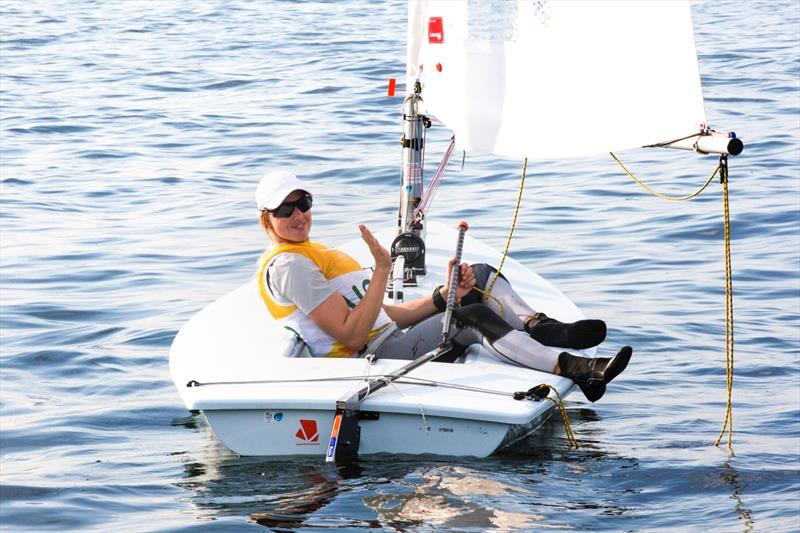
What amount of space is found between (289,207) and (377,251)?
1.50 ft

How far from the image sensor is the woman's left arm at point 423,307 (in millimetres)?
5902

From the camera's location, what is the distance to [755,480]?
527 cm

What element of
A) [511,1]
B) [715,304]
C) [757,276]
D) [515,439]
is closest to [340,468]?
[515,439]

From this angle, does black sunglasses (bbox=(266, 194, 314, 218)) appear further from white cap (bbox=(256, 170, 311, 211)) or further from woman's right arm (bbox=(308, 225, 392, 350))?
woman's right arm (bbox=(308, 225, 392, 350))

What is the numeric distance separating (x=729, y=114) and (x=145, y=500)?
34.9ft

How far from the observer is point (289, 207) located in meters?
5.40

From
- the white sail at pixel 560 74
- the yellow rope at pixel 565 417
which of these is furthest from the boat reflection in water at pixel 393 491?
the white sail at pixel 560 74

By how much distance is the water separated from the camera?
4.99 meters

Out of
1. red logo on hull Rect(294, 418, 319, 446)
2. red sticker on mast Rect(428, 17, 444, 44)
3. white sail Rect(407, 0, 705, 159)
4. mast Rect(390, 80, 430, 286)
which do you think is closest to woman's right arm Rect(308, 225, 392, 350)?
red logo on hull Rect(294, 418, 319, 446)

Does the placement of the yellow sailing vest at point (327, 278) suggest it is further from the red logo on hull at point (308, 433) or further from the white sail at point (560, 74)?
the white sail at point (560, 74)

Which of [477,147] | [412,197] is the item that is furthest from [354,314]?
[412,197]

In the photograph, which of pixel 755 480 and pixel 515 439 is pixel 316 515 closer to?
pixel 515 439

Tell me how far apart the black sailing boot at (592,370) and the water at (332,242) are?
0.30 meters

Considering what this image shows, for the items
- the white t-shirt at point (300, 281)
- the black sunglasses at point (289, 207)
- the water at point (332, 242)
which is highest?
the black sunglasses at point (289, 207)
